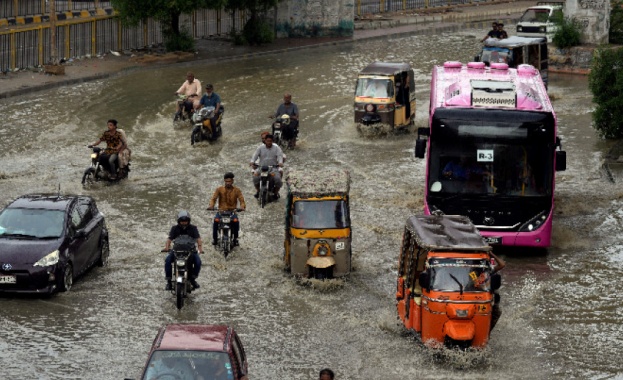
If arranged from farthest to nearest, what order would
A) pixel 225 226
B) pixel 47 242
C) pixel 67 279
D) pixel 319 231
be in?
pixel 225 226 → pixel 319 231 → pixel 67 279 → pixel 47 242

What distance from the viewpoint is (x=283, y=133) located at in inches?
1261

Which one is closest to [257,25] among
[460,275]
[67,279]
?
[67,279]

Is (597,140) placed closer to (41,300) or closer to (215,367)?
(41,300)

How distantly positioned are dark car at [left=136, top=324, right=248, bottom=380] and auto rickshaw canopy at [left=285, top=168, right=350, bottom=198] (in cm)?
708

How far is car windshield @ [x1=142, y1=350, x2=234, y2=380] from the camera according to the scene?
1346 cm

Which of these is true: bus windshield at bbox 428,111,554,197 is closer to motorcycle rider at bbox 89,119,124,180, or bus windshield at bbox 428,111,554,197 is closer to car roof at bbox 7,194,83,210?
car roof at bbox 7,194,83,210

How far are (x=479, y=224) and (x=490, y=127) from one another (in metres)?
1.69

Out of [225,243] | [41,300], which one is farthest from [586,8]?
[41,300]

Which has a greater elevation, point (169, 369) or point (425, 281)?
point (425, 281)

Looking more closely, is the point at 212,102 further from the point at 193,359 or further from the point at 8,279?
the point at 193,359

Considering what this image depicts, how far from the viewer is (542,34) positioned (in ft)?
169

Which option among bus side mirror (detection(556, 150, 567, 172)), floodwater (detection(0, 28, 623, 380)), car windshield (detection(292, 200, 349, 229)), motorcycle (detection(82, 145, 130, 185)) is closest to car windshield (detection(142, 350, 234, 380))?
floodwater (detection(0, 28, 623, 380))

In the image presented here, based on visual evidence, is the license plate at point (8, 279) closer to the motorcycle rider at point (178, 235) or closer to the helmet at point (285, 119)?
the motorcycle rider at point (178, 235)

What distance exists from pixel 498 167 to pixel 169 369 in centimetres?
1078
